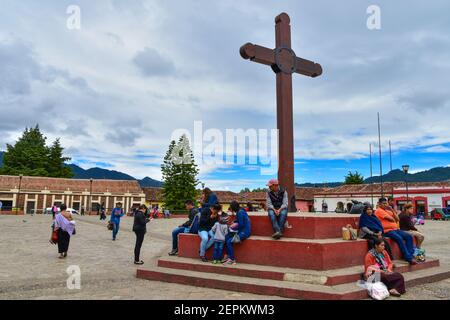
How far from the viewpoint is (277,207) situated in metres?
6.31

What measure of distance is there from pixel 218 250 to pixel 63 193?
50.2m

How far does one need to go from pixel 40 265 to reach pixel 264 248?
5.27 metres

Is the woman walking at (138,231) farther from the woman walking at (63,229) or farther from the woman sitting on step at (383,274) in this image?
the woman sitting on step at (383,274)

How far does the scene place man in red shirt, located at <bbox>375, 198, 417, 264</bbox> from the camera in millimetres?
6658

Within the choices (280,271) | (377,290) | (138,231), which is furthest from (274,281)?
(138,231)

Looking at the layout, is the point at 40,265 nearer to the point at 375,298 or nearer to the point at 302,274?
the point at 302,274

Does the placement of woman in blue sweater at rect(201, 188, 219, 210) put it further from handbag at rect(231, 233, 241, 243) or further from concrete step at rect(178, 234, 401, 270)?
concrete step at rect(178, 234, 401, 270)

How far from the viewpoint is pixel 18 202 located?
47688 millimetres

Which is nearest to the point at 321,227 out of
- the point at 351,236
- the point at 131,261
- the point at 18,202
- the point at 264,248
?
the point at 351,236

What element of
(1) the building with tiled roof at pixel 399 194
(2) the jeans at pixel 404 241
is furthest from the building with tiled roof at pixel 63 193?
(2) the jeans at pixel 404 241

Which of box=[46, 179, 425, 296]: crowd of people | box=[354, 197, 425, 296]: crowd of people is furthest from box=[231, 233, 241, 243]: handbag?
box=[354, 197, 425, 296]: crowd of people

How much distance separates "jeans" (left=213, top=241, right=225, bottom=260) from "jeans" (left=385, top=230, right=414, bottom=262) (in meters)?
3.36

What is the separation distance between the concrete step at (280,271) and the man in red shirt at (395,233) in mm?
209

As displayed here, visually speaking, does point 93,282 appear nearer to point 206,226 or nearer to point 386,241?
point 206,226
